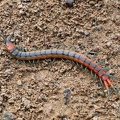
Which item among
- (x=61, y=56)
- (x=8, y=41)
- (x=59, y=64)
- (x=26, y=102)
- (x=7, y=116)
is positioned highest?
(x=8, y=41)

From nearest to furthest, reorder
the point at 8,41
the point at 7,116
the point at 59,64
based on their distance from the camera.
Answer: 1. the point at 7,116
2. the point at 59,64
3. the point at 8,41

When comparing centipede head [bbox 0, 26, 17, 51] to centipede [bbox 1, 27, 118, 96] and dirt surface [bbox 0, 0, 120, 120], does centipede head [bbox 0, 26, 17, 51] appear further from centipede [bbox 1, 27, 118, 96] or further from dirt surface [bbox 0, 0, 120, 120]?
dirt surface [bbox 0, 0, 120, 120]

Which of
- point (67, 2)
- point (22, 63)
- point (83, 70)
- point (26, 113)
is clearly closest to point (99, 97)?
point (83, 70)

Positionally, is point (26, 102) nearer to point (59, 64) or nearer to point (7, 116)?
point (7, 116)

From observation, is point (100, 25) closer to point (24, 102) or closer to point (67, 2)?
point (67, 2)

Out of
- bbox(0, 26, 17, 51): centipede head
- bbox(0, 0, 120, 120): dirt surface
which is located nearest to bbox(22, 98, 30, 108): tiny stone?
bbox(0, 0, 120, 120): dirt surface

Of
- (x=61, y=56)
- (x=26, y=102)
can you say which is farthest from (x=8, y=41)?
(x=26, y=102)

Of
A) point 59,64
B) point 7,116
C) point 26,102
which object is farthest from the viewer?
point 59,64
